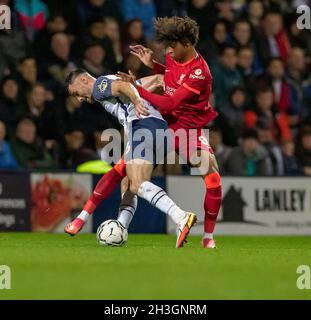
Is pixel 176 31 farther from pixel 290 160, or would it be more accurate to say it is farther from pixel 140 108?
pixel 290 160

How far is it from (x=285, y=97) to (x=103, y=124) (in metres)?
3.46

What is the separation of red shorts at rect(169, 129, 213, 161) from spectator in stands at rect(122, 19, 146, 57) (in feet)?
18.7

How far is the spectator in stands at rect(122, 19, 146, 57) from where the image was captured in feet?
54.1

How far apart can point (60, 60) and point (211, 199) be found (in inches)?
215

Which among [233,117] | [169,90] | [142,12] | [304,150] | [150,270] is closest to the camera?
[150,270]

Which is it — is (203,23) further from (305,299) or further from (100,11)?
(305,299)

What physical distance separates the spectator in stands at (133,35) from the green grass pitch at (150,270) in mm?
4957

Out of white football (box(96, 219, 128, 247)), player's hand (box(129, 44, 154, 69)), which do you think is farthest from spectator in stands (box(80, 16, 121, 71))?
white football (box(96, 219, 128, 247))

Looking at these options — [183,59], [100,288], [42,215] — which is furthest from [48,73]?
[100,288]

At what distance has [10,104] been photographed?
50.1 ft

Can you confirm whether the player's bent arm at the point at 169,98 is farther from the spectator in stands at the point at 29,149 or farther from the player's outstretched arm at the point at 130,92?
the spectator in stands at the point at 29,149

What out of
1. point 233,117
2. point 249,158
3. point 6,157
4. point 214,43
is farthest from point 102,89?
point 214,43

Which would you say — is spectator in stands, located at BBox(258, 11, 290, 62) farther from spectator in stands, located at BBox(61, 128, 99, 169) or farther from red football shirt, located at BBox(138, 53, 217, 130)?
red football shirt, located at BBox(138, 53, 217, 130)

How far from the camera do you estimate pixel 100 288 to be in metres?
7.41
